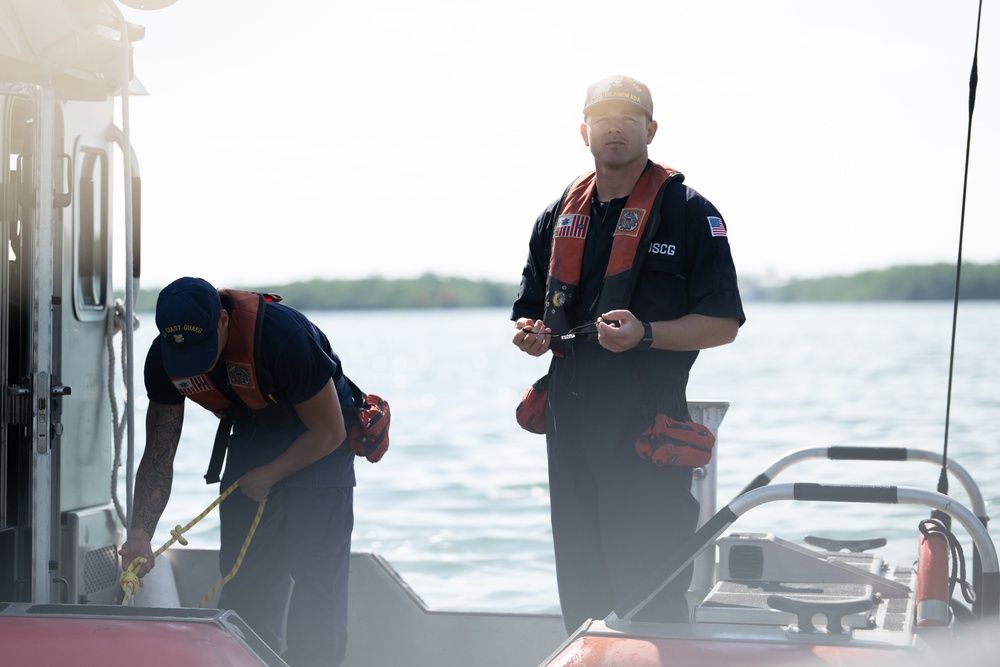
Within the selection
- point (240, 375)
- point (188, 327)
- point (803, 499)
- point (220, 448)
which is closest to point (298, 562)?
point (220, 448)

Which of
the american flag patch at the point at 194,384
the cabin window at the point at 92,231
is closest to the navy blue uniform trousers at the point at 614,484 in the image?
the american flag patch at the point at 194,384

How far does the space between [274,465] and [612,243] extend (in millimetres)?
1062

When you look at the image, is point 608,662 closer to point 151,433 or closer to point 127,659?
point 127,659

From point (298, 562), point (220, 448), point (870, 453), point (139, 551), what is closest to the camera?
point (139, 551)

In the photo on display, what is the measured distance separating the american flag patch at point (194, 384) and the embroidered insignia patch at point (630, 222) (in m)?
1.09

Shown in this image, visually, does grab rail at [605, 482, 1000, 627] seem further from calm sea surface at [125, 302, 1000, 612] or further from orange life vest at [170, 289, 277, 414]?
calm sea surface at [125, 302, 1000, 612]

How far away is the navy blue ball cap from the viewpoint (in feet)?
8.83

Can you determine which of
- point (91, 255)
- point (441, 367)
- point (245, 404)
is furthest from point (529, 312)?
point (441, 367)

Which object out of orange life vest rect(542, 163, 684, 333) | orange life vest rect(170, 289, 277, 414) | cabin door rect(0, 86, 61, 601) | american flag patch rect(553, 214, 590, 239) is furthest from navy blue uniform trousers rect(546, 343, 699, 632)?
cabin door rect(0, 86, 61, 601)

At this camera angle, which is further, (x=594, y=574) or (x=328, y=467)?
(x=328, y=467)

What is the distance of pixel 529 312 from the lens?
2.94 m

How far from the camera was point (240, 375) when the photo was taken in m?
2.86

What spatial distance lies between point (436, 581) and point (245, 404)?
229 inches

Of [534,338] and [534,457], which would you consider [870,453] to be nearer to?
[534,338]
